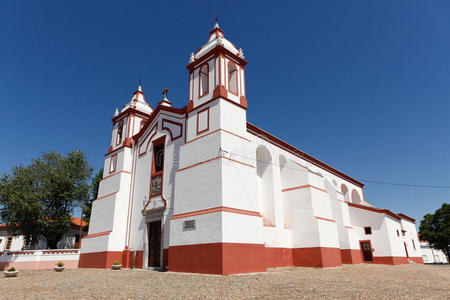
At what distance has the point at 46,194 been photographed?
21594 mm

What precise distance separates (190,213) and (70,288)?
548 cm

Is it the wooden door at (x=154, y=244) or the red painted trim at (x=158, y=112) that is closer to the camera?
the wooden door at (x=154, y=244)

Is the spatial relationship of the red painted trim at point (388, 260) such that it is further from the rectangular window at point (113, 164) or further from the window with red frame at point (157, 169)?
the rectangular window at point (113, 164)

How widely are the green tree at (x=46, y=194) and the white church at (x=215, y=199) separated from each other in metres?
5.85

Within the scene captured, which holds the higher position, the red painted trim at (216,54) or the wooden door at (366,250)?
the red painted trim at (216,54)

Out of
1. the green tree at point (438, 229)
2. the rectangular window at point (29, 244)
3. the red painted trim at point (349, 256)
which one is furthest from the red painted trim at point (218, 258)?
the green tree at point (438, 229)

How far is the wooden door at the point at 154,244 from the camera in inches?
578

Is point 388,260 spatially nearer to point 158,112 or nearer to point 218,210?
point 218,210

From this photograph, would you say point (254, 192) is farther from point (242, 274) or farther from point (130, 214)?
point (130, 214)

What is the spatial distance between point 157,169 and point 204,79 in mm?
6068

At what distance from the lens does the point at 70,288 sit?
7676 millimetres

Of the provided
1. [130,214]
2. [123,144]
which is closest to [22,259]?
[130,214]

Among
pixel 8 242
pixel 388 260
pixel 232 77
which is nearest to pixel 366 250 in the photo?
pixel 388 260

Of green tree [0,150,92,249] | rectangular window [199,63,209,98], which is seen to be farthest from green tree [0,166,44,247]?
rectangular window [199,63,209,98]
